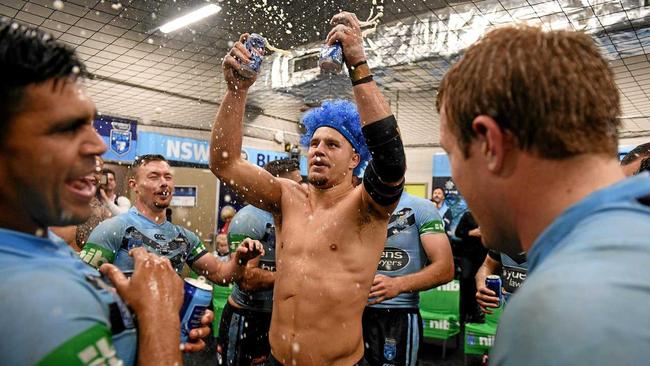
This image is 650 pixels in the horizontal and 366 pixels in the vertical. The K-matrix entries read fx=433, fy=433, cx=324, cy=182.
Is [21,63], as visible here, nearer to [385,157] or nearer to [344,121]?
[385,157]

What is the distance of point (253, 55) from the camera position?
1.93m

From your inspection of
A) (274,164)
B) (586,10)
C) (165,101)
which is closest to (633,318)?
(274,164)

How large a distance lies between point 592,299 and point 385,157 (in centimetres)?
122

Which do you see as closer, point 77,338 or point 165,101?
point 77,338

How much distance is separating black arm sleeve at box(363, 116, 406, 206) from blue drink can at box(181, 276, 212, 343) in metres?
0.85

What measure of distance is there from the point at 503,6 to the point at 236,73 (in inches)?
135

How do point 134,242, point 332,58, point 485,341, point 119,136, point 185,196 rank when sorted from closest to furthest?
point 332,58 → point 134,242 → point 485,341 → point 119,136 → point 185,196

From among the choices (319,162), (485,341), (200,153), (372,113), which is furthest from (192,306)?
(200,153)

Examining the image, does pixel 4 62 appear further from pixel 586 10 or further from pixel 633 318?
pixel 586 10

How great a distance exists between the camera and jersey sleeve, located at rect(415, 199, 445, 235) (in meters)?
3.26

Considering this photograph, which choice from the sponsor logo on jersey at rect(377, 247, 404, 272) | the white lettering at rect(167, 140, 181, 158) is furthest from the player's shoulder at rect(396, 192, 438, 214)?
the white lettering at rect(167, 140, 181, 158)

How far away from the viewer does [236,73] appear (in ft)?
6.38

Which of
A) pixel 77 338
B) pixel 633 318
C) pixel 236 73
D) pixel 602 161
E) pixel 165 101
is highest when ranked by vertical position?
pixel 165 101

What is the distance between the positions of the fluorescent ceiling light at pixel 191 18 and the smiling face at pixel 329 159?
3342mm
